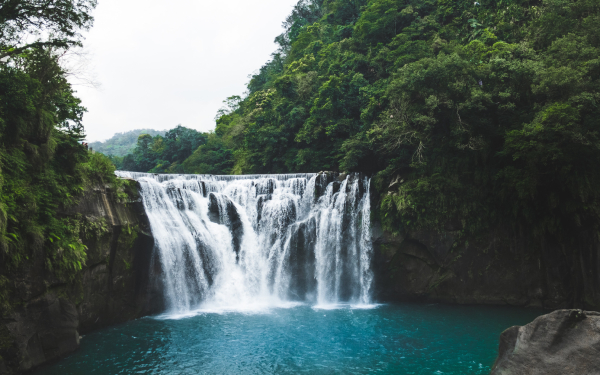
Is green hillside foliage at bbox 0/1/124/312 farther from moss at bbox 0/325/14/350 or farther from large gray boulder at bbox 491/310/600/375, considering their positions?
large gray boulder at bbox 491/310/600/375

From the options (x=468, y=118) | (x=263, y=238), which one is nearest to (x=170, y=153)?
(x=263, y=238)

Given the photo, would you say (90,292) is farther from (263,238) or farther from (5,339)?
(263,238)

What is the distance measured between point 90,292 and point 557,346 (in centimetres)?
1331

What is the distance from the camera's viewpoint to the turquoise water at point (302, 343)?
10383mm

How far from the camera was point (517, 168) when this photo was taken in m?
15.9

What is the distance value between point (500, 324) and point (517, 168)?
6.40 metres

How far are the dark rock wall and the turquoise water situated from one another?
42.6 inches

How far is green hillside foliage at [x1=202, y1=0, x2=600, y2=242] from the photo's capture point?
573 inches

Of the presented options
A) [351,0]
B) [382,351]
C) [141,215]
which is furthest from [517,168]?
[351,0]

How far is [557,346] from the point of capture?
6633mm

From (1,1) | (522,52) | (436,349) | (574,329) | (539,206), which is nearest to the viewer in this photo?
(574,329)

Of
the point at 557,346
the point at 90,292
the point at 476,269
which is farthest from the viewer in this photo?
the point at 476,269

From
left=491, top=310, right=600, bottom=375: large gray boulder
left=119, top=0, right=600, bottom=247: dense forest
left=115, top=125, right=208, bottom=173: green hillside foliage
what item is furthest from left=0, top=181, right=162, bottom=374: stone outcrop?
left=115, top=125, right=208, bottom=173: green hillside foliage

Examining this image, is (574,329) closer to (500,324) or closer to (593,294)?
(500,324)
